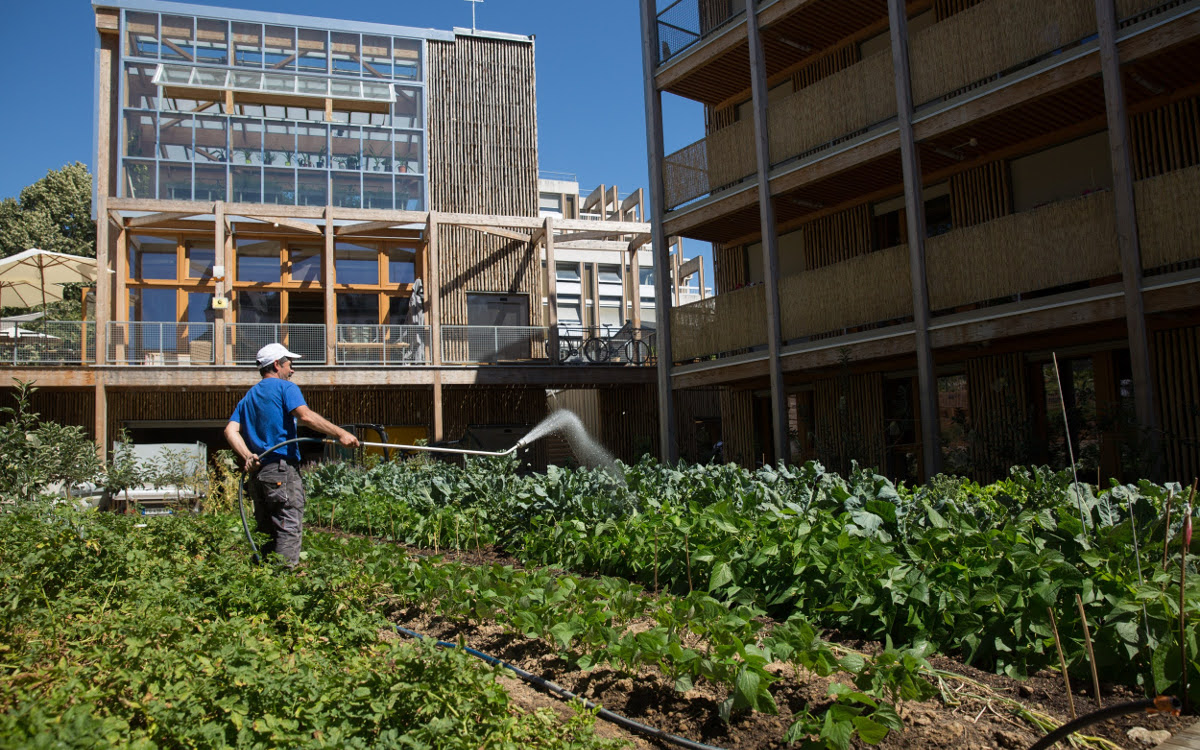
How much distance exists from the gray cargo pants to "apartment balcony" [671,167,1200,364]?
869 cm

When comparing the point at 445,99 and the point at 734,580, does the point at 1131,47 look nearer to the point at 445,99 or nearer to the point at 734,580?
the point at 734,580

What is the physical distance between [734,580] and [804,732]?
72.6 inches

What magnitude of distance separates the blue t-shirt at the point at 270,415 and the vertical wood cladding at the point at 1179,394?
9547 mm

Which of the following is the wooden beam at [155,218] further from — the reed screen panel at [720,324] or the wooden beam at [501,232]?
the reed screen panel at [720,324]

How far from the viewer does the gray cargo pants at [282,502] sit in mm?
5906

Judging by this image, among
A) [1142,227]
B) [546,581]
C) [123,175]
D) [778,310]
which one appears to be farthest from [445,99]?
[546,581]

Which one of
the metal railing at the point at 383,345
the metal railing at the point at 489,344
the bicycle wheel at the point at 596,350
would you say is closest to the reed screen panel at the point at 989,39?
the bicycle wheel at the point at 596,350

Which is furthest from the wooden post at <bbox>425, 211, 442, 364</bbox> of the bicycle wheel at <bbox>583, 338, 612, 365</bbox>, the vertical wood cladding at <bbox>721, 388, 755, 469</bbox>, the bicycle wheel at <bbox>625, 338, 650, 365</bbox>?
the vertical wood cladding at <bbox>721, 388, 755, 469</bbox>

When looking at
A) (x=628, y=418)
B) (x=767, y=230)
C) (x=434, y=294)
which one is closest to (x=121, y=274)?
(x=434, y=294)

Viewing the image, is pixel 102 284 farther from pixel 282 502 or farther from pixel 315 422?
pixel 315 422

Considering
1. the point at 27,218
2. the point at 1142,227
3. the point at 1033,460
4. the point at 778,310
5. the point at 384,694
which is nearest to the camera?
the point at 384,694

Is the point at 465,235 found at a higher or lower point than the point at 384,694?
higher

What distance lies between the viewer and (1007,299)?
39.7 ft

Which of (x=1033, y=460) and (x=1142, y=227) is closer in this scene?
(x=1142, y=227)
